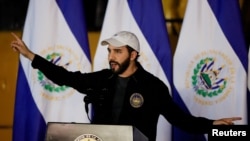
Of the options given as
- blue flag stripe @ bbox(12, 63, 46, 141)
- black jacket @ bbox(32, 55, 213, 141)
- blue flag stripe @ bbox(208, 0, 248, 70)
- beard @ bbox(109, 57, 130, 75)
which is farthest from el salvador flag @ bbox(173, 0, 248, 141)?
blue flag stripe @ bbox(12, 63, 46, 141)

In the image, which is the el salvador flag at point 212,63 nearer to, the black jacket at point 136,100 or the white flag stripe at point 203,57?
the white flag stripe at point 203,57

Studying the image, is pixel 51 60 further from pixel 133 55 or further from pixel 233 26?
pixel 233 26

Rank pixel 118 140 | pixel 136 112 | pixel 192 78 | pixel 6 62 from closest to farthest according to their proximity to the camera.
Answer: pixel 118 140 → pixel 136 112 → pixel 192 78 → pixel 6 62

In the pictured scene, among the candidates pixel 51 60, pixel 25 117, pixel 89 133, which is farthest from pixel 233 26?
pixel 89 133

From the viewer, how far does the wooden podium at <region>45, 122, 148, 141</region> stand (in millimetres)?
1403

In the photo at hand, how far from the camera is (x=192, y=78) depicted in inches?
103

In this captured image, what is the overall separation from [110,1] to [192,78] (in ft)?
2.31

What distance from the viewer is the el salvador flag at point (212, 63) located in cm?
258

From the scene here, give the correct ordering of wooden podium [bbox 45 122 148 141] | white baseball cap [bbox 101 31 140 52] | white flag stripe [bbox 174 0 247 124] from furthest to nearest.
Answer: white flag stripe [bbox 174 0 247 124] → white baseball cap [bbox 101 31 140 52] → wooden podium [bbox 45 122 148 141]

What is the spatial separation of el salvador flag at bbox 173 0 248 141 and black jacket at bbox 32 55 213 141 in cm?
37

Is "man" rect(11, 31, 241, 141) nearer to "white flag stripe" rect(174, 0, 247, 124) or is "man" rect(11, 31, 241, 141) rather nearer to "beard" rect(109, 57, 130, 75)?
"beard" rect(109, 57, 130, 75)

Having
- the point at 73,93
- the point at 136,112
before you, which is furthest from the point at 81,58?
the point at 136,112

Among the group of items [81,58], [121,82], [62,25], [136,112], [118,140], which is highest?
[62,25]

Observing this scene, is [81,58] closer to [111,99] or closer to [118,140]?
[111,99]
